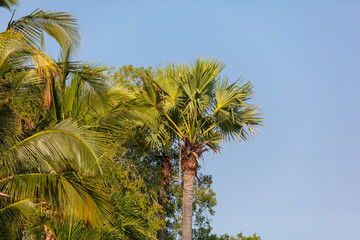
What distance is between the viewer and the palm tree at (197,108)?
56.3ft

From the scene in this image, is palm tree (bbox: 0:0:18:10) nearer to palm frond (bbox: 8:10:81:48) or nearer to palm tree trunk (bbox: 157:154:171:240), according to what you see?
palm frond (bbox: 8:10:81:48)

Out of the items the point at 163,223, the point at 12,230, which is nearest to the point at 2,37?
the point at 12,230

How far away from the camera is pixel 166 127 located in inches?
732

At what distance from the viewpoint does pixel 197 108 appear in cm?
1731

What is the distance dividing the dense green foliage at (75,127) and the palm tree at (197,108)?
37mm

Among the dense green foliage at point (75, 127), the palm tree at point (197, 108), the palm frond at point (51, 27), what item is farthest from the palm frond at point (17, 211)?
the palm tree at point (197, 108)

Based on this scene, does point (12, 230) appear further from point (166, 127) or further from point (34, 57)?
point (166, 127)

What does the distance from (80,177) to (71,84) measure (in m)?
2.89

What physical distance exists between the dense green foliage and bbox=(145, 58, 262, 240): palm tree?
4 centimetres

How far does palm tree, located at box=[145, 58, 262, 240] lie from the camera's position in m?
17.2

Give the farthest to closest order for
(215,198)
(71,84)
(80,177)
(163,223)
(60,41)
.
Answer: (215,198) → (163,223) → (60,41) → (71,84) → (80,177)

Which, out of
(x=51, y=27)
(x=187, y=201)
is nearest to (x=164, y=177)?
(x=187, y=201)

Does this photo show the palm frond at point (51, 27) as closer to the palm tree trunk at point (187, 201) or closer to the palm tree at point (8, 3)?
the palm tree at point (8, 3)

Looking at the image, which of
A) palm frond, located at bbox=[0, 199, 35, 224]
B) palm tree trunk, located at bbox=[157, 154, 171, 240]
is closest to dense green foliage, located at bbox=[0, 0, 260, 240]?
palm frond, located at bbox=[0, 199, 35, 224]
